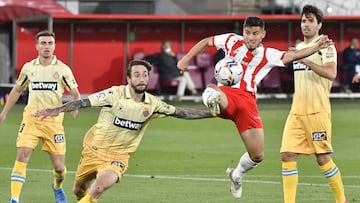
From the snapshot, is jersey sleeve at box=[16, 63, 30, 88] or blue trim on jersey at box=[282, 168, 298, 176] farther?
jersey sleeve at box=[16, 63, 30, 88]

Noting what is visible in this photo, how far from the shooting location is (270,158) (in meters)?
18.9

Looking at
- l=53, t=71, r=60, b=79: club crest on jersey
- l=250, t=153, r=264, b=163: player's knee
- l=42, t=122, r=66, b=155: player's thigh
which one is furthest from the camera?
l=53, t=71, r=60, b=79: club crest on jersey

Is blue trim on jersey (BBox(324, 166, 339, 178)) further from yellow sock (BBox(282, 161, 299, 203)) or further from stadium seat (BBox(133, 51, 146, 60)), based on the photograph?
stadium seat (BBox(133, 51, 146, 60))

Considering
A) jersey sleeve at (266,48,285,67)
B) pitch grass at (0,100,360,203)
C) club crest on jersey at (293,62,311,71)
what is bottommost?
pitch grass at (0,100,360,203)

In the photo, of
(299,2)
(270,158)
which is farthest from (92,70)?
(270,158)

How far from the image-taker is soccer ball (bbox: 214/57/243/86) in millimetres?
12156

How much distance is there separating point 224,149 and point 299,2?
1827 centimetres


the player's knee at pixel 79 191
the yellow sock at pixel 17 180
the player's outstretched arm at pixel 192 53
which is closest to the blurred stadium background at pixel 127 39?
the yellow sock at pixel 17 180

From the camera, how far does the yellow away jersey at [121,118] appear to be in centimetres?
1136

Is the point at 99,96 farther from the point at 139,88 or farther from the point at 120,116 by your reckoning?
the point at 139,88

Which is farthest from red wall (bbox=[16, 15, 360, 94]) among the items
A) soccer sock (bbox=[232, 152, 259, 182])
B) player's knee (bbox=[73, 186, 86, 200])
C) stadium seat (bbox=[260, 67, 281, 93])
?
player's knee (bbox=[73, 186, 86, 200])

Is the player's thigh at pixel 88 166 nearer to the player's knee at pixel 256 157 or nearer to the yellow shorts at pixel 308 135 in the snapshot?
the player's knee at pixel 256 157

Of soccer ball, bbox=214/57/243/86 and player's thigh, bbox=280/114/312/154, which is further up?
soccer ball, bbox=214/57/243/86

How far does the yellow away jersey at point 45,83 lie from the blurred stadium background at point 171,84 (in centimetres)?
198
